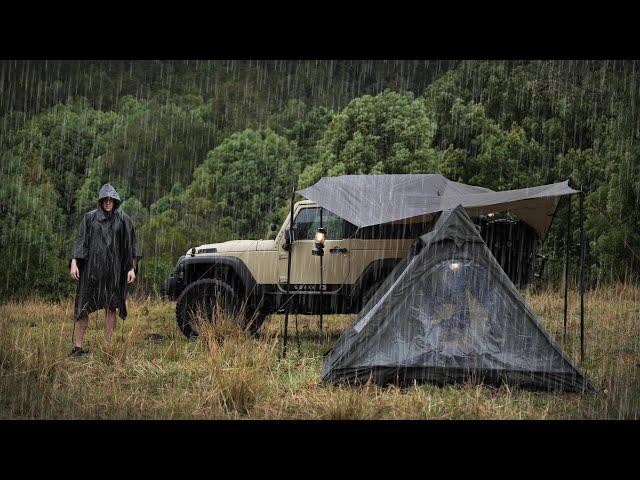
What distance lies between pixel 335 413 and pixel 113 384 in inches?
90.6

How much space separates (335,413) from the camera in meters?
6.31

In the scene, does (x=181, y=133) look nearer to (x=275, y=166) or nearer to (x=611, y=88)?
(x=275, y=166)

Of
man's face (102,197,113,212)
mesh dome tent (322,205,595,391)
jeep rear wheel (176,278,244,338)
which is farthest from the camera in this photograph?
jeep rear wheel (176,278,244,338)

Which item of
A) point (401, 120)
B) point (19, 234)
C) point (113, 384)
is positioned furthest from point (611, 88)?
point (113, 384)

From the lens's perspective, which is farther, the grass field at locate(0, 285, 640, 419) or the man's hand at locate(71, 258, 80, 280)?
the man's hand at locate(71, 258, 80, 280)

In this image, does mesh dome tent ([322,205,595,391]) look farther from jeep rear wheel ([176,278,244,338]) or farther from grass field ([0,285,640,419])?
jeep rear wheel ([176,278,244,338])

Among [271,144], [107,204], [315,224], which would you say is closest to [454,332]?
[315,224]

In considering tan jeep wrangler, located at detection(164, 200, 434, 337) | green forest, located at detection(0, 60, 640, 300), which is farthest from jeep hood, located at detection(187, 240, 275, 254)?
green forest, located at detection(0, 60, 640, 300)

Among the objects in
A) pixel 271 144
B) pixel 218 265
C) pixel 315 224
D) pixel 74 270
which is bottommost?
pixel 74 270

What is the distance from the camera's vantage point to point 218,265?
10.5 metres

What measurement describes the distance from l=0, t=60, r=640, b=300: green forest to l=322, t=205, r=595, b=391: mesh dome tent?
7845mm

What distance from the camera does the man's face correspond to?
9.37 meters

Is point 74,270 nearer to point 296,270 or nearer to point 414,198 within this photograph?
point 296,270

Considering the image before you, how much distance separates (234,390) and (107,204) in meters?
3.59
